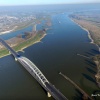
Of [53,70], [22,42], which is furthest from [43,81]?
[22,42]

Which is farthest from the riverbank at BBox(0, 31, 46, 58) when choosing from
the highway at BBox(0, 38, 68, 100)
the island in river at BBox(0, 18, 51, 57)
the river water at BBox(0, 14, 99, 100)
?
the highway at BBox(0, 38, 68, 100)

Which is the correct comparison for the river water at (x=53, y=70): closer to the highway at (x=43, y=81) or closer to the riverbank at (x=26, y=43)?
the highway at (x=43, y=81)

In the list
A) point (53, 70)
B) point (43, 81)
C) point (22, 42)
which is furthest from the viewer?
point (22, 42)

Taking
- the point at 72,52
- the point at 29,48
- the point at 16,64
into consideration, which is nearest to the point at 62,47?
the point at 72,52

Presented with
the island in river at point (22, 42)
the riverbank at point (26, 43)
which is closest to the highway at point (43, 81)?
the riverbank at point (26, 43)

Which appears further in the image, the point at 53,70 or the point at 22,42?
the point at 22,42

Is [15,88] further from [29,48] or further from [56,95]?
[29,48]

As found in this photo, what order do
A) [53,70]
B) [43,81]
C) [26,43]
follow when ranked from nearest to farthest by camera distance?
[43,81], [53,70], [26,43]

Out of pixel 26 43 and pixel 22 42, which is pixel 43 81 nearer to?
pixel 26 43

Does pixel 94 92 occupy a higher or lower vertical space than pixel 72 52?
higher
